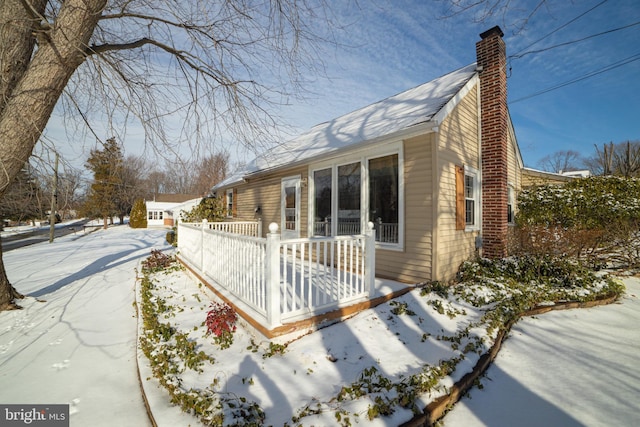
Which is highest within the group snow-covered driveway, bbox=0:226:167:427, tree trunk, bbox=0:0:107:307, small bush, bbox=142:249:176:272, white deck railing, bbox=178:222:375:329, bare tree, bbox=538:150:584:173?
bare tree, bbox=538:150:584:173

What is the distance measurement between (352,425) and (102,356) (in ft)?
11.2

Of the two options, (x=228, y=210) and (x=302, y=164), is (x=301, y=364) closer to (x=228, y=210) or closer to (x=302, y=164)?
(x=302, y=164)

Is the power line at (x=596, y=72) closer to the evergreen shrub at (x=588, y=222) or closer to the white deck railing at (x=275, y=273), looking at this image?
the evergreen shrub at (x=588, y=222)

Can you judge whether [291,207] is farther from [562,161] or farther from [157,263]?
[562,161]

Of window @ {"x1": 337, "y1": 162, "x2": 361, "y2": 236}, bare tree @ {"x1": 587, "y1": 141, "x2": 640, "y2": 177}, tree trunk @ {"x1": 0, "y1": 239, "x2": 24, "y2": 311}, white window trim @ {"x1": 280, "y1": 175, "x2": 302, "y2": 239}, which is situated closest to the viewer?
tree trunk @ {"x1": 0, "y1": 239, "x2": 24, "y2": 311}

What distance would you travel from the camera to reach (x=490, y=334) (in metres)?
3.62

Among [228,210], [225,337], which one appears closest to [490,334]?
[225,337]

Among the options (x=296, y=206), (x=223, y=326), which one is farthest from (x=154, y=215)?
(x=223, y=326)

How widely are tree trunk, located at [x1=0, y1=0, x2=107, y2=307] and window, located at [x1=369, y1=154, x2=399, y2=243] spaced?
518cm

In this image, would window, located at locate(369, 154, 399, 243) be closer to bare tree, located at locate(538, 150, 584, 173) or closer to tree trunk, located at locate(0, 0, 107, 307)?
tree trunk, located at locate(0, 0, 107, 307)

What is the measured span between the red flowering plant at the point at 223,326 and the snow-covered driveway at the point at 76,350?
0.90 meters

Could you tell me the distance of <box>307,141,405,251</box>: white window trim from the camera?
5504 mm

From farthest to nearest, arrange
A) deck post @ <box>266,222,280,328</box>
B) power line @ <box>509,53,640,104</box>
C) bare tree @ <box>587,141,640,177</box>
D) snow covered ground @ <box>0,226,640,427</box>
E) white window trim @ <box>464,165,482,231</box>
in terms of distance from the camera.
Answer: bare tree @ <box>587,141,640,177</box>
power line @ <box>509,53,640,104</box>
white window trim @ <box>464,165,482,231</box>
deck post @ <box>266,222,280,328</box>
snow covered ground @ <box>0,226,640,427</box>

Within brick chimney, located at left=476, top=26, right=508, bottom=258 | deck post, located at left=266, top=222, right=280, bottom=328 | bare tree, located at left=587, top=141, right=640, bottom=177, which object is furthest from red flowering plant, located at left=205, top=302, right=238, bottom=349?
bare tree, located at left=587, top=141, right=640, bottom=177
